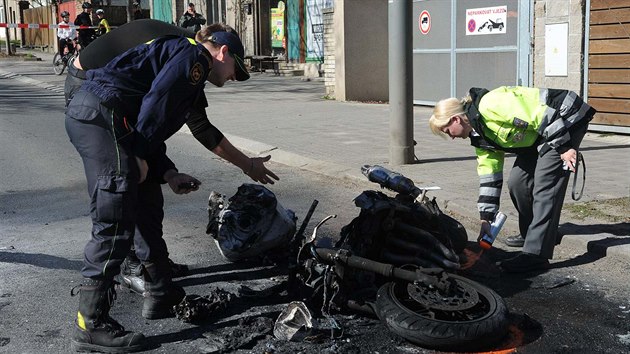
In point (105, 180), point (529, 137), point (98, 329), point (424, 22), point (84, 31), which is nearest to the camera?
point (105, 180)

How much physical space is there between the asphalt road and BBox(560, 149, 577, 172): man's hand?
737 millimetres

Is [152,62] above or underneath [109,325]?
above

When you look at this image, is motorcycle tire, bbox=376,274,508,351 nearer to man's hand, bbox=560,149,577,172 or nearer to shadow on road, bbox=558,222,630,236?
man's hand, bbox=560,149,577,172

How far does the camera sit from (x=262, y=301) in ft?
14.9

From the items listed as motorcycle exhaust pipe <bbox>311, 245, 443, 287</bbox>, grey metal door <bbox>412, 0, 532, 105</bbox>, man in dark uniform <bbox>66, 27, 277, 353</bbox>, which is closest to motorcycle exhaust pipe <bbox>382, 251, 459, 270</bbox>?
motorcycle exhaust pipe <bbox>311, 245, 443, 287</bbox>

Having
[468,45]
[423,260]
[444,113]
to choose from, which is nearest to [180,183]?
[423,260]

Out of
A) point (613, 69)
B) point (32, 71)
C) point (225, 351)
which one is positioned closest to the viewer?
point (225, 351)

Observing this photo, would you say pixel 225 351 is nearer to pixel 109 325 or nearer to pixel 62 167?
pixel 109 325

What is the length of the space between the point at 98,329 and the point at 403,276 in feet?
5.28

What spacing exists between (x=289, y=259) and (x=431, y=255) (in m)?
0.98

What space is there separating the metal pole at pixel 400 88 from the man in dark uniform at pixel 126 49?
13.9ft

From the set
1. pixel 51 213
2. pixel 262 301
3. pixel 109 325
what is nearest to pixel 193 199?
pixel 51 213

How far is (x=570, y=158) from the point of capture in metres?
4.91

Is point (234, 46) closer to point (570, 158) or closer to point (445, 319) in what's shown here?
point (445, 319)
